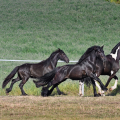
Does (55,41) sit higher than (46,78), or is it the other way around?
(55,41)

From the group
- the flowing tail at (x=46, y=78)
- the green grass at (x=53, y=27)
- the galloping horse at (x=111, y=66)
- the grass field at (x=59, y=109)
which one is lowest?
the grass field at (x=59, y=109)

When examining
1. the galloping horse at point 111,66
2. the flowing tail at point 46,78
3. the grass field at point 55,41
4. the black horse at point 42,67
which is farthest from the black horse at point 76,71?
the galloping horse at point 111,66

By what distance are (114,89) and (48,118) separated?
569cm

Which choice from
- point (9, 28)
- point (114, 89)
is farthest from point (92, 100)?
point (9, 28)

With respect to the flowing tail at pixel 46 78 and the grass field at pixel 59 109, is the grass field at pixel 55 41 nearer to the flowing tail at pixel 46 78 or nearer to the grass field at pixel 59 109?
the grass field at pixel 59 109

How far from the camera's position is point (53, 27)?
26797 millimetres

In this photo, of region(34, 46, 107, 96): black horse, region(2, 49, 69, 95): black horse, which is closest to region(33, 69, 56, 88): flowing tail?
region(34, 46, 107, 96): black horse

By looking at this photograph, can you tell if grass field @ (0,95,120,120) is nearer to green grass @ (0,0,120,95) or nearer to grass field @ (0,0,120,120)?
grass field @ (0,0,120,120)

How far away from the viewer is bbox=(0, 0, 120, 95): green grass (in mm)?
19811

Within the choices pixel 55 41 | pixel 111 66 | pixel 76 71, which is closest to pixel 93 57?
pixel 76 71

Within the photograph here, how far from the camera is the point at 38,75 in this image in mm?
10430

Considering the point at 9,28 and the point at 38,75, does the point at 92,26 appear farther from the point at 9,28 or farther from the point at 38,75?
the point at 38,75

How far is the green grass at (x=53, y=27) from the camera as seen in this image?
19.8 meters

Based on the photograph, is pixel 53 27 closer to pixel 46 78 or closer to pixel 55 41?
pixel 55 41
